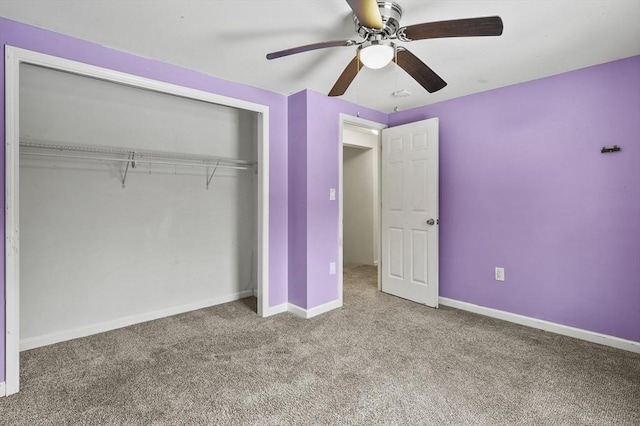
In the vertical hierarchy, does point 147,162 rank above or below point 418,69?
below

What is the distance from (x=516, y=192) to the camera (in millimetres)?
3219

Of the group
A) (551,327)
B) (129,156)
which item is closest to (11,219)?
(129,156)

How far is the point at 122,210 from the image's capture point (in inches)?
124

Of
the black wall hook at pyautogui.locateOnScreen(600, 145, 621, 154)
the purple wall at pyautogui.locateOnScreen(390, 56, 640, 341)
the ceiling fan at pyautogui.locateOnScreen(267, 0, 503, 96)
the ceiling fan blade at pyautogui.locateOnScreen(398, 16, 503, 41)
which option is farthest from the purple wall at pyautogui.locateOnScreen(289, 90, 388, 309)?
the black wall hook at pyautogui.locateOnScreen(600, 145, 621, 154)

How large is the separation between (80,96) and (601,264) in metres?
4.61

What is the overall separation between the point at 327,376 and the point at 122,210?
239 cm

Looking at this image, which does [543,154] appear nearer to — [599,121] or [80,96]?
[599,121]

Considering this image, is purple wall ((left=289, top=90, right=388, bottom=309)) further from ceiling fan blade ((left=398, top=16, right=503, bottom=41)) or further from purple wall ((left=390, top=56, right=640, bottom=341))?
ceiling fan blade ((left=398, top=16, right=503, bottom=41))

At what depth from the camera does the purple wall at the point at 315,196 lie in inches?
133

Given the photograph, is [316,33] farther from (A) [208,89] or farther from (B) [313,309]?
(B) [313,309]

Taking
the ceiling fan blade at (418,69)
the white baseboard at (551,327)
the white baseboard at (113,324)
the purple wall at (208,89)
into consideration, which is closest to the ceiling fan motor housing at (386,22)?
the ceiling fan blade at (418,69)

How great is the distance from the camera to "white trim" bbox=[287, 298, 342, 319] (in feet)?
11.1

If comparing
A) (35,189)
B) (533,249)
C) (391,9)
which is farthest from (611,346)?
(35,189)

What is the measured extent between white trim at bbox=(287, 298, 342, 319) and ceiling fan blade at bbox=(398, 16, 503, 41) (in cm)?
258
